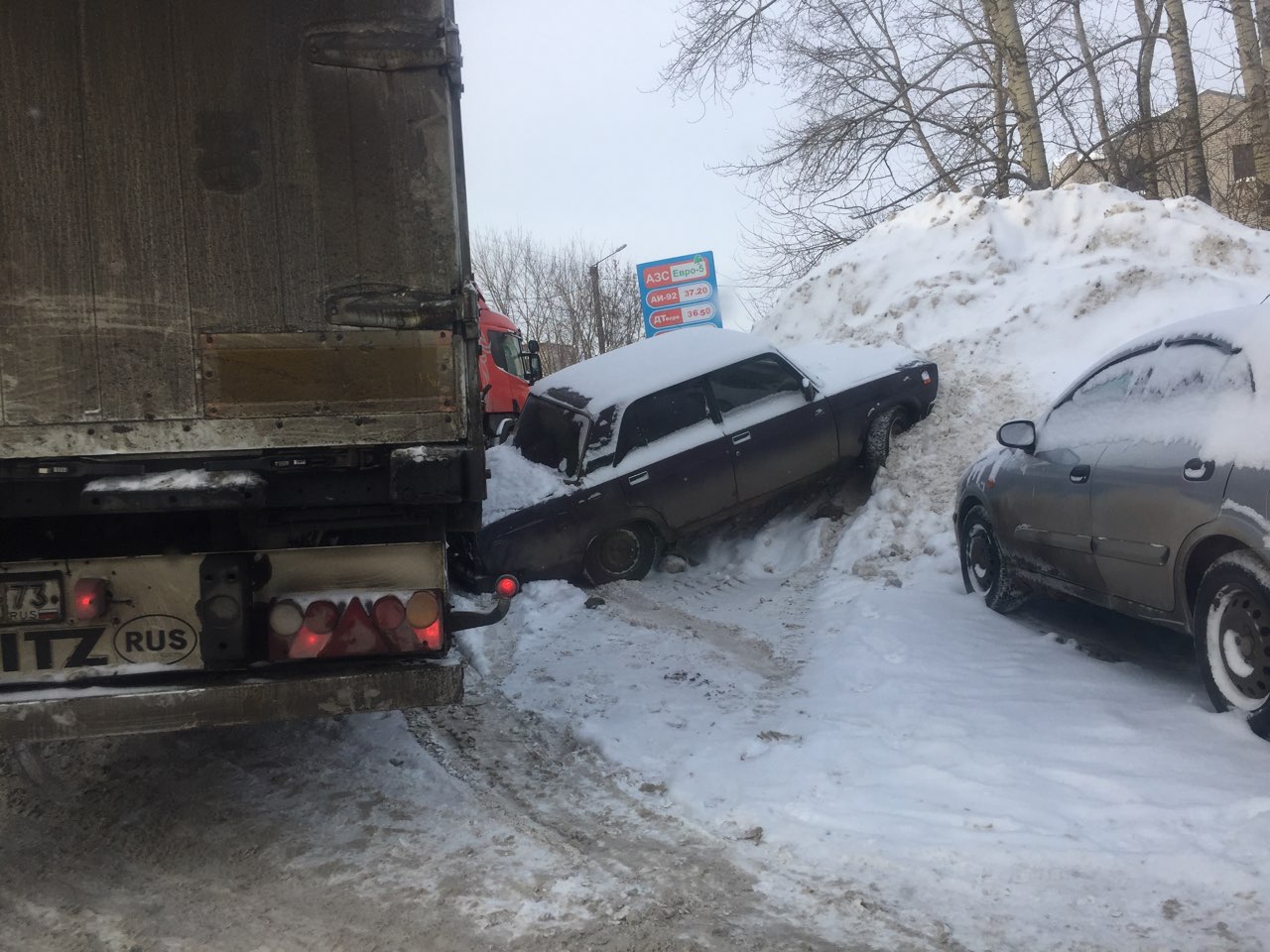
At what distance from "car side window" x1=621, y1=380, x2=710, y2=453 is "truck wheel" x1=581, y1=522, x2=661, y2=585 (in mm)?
671

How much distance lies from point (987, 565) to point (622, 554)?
9.36ft

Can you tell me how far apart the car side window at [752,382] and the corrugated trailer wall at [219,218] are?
16.5ft

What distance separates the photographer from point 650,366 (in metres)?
8.71

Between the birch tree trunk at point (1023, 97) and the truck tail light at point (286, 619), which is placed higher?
the birch tree trunk at point (1023, 97)

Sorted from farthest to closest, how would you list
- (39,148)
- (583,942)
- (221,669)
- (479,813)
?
(479,813) < (221,669) < (39,148) < (583,942)

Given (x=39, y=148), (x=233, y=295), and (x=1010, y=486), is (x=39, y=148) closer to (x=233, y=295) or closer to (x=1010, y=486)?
(x=233, y=295)

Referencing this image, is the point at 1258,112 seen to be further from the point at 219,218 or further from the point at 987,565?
the point at 219,218

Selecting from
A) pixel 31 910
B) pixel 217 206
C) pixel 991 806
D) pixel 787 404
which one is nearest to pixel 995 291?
pixel 787 404

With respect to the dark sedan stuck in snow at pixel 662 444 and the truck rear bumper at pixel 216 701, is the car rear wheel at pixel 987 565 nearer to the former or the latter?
the dark sedan stuck in snow at pixel 662 444

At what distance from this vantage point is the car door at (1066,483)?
17.5 feet

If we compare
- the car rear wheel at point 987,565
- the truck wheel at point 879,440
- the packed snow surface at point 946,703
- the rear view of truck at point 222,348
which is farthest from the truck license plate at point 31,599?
the truck wheel at point 879,440

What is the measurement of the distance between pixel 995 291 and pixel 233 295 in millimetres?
9332

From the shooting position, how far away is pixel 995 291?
1109 cm

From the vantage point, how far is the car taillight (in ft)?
11.3
